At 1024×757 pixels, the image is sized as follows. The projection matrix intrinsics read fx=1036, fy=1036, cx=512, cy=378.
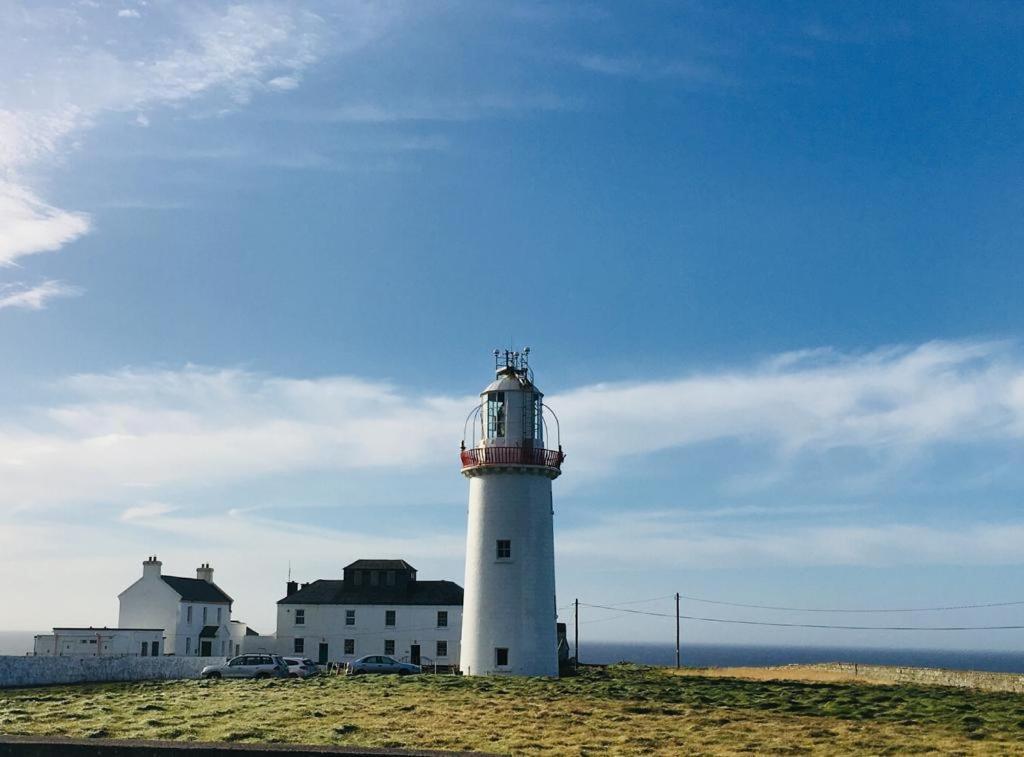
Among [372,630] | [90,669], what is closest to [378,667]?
[90,669]

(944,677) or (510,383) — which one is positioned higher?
(510,383)

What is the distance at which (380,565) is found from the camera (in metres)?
69.9

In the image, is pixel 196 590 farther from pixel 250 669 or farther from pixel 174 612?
pixel 250 669

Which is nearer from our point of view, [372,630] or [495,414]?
[495,414]

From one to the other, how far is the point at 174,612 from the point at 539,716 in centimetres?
4657

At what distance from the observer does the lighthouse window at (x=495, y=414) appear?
43.8 metres

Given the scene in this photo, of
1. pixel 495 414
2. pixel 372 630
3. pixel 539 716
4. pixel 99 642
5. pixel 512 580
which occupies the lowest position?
pixel 539 716

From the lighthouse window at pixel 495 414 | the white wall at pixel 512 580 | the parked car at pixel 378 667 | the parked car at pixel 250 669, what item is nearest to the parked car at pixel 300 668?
the parked car at pixel 250 669

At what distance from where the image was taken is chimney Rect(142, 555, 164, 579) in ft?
225

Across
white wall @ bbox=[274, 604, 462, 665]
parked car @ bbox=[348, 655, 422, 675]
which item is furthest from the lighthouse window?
white wall @ bbox=[274, 604, 462, 665]

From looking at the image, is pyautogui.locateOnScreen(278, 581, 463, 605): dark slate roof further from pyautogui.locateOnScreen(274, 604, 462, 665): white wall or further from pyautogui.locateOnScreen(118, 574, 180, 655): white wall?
pyautogui.locateOnScreen(118, 574, 180, 655): white wall

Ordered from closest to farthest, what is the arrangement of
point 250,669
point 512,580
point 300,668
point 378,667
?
Answer: 1. point 512,580
2. point 250,669
3. point 378,667
4. point 300,668

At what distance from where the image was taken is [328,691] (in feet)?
113

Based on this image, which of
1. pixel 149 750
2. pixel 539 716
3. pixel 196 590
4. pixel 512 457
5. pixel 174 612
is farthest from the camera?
pixel 196 590
